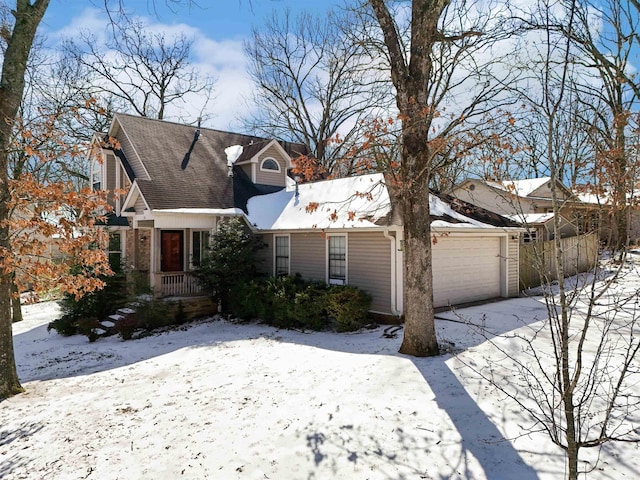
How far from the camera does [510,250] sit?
14.3 m

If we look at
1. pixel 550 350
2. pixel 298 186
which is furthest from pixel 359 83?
pixel 550 350

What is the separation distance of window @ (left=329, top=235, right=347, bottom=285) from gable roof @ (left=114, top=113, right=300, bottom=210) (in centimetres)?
486

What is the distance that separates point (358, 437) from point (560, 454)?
2112mm

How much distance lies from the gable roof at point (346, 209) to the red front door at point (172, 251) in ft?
9.68

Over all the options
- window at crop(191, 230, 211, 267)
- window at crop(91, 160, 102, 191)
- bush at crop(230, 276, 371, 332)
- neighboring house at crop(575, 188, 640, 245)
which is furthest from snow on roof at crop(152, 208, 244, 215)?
neighboring house at crop(575, 188, 640, 245)

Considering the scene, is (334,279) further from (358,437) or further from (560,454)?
(560,454)

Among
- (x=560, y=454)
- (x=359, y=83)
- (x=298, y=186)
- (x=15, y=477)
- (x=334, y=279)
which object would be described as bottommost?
(x=15, y=477)

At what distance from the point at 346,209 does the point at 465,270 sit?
4.07m

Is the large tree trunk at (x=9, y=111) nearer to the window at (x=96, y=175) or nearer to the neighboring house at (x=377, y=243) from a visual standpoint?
the neighboring house at (x=377, y=243)

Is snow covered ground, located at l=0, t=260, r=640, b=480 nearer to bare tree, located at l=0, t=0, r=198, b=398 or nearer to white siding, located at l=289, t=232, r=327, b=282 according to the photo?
bare tree, located at l=0, t=0, r=198, b=398

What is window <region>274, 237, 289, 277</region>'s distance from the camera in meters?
14.2

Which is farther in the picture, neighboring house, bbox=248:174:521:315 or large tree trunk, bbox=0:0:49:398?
neighboring house, bbox=248:174:521:315

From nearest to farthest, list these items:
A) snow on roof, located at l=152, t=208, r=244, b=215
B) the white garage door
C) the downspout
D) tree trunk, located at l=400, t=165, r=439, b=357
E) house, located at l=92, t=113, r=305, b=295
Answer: tree trunk, located at l=400, t=165, r=439, b=357 < the downspout < the white garage door < snow on roof, located at l=152, t=208, r=244, b=215 < house, located at l=92, t=113, r=305, b=295

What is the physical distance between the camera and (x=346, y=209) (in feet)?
41.5
